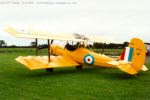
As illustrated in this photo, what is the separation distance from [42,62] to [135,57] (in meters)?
4.24

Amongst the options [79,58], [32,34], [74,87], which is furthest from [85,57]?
[74,87]

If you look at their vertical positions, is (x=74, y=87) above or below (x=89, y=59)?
below

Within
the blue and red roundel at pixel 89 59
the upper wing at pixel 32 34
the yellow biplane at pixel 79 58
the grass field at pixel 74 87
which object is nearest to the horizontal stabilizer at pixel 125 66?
the yellow biplane at pixel 79 58

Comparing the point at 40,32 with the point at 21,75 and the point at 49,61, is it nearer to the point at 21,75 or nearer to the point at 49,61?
the point at 49,61

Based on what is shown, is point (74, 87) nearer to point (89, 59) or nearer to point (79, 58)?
point (89, 59)

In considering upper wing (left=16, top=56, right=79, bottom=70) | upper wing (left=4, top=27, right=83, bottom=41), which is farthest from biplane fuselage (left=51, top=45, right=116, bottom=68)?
upper wing (left=4, top=27, right=83, bottom=41)

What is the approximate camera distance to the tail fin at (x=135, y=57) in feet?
45.8

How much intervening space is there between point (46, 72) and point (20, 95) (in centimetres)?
607

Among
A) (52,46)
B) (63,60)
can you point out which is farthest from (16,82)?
(52,46)

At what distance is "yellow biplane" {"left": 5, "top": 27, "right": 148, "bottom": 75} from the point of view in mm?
14060

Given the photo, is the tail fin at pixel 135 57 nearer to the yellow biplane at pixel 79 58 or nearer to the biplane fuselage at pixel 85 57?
the yellow biplane at pixel 79 58

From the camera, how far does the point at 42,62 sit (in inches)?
612

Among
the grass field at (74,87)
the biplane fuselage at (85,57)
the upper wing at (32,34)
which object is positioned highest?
the upper wing at (32,34)

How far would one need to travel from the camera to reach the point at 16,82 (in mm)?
12680
